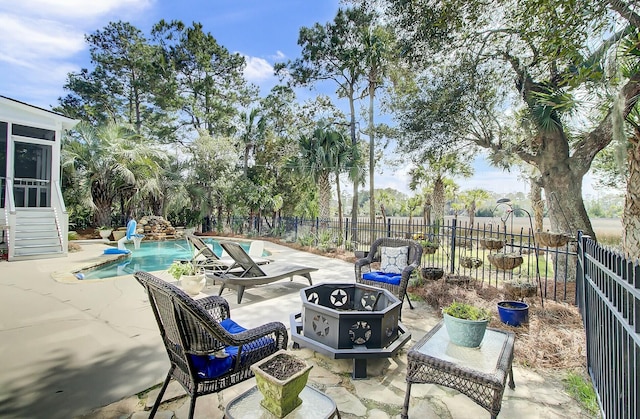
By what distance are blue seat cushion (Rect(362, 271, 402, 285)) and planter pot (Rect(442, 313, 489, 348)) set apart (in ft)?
6.73

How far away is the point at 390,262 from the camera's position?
5004 millimetres

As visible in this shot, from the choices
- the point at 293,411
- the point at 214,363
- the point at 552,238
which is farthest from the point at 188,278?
the point at 552,238

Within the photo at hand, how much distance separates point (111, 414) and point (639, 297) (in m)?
3.04

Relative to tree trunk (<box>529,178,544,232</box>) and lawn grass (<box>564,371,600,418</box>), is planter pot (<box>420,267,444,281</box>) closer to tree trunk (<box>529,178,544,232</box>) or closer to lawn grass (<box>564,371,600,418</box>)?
lawn grass (<box>564,371,600,418</box>)

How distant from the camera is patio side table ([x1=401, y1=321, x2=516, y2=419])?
1.93 meters

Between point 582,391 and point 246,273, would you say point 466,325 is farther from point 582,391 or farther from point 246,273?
point 246,273

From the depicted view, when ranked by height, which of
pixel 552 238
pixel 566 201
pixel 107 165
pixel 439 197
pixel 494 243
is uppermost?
pixel 107 165

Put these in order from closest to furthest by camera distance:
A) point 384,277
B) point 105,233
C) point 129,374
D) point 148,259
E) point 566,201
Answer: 1. point 129,374
2. point 384,277
3. point 566,201
4. point 148,259
5. point 105,233

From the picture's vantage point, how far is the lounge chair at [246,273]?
4754 mm

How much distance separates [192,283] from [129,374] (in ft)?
7.69

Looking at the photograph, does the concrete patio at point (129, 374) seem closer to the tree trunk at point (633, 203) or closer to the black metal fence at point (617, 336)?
the black metal fence at point (617, 336)

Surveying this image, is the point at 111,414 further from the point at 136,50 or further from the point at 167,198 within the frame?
the point at 136,50

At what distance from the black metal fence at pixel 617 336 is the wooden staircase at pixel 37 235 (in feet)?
38.4

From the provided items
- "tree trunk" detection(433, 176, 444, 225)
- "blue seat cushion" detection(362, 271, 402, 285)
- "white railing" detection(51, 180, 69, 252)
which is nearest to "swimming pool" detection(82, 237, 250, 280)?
"white railing" detection(51, 180, 69, 252)
